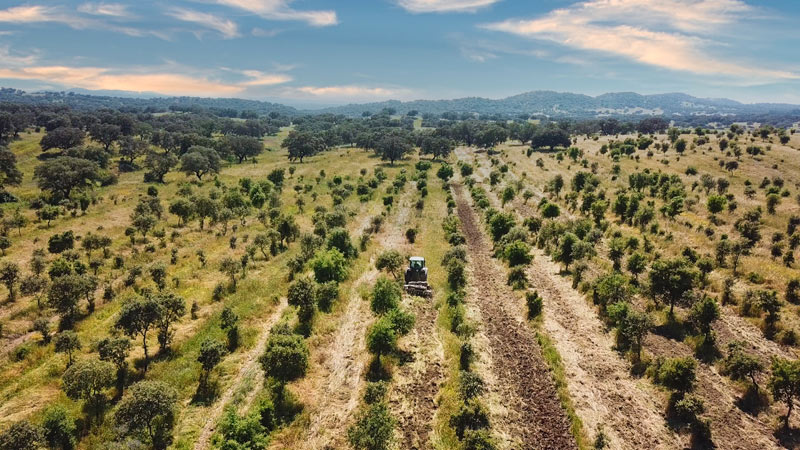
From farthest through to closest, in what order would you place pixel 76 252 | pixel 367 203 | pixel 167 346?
pixel 367 203, pixel 76 252, pixel 167 346

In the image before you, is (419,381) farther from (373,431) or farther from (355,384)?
(373,431)

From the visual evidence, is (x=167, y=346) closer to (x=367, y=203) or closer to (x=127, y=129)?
(x=367, y=203)

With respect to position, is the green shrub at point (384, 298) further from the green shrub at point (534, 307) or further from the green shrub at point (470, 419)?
the green shrub at point (534, 307)

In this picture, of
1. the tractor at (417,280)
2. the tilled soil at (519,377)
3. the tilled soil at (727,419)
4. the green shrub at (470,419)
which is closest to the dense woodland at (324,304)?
the green shrub at (470,419)

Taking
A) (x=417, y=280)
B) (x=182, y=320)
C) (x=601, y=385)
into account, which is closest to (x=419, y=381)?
(x=601, y=385)

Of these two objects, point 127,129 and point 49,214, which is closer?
point 49,214

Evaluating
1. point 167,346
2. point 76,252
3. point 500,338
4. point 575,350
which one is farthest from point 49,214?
point 575,350

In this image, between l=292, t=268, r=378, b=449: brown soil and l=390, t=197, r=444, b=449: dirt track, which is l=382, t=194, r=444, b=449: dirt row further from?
l=292, t=268, r=378, b=449: brown soil
